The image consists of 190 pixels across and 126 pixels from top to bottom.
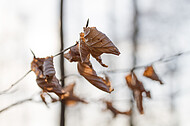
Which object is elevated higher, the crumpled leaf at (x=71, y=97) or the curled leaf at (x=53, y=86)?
the curled leaf at (x=53, y=86)

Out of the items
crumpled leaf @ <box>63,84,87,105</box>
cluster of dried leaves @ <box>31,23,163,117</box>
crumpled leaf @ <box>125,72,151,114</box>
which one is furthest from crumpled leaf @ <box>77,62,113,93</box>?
crumpled leaf @ <box>63,84,87,105</box>

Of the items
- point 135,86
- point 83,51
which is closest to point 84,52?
point 83,51

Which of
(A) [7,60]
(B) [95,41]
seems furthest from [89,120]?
(B) [95,41]

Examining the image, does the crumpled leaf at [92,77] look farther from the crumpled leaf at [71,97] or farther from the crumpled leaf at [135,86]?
the crumpled leaf at [71,97]

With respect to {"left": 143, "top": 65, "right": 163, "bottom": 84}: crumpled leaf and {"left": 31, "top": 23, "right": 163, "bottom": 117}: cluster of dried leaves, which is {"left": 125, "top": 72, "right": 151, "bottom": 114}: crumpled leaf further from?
{"left": 31, "top": 23, "right": 163, "bottom": 117}: cluster of dried leaves

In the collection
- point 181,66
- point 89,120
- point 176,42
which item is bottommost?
point 89,120

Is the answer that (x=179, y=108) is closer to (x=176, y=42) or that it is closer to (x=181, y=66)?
(x=181, y=66)

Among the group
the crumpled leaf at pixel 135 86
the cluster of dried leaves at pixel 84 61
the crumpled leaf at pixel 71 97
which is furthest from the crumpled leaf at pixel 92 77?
the crumpled leaf at pixel 71 97

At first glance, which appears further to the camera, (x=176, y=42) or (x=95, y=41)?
(x=176, y=42)
